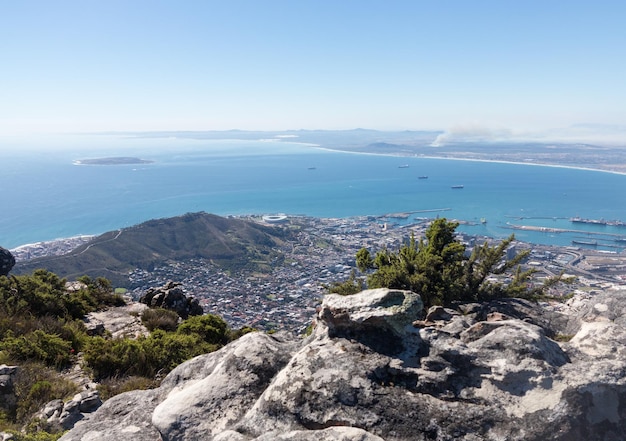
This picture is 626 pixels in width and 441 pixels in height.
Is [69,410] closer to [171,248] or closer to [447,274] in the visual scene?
[447,274]

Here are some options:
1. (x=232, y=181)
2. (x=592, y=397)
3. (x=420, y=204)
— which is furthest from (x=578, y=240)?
(x=232, y=181)

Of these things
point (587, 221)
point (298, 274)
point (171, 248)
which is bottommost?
point (298, 274)

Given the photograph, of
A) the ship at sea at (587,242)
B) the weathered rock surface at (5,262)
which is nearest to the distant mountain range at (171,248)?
the weathered rock surface at (5,262)

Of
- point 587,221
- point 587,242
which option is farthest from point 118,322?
point 587,221

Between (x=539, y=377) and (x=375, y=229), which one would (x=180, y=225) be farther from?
(x=539, y=377)

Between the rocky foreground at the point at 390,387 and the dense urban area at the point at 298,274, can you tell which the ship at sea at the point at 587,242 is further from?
the rocky foreground at the point at 390,387

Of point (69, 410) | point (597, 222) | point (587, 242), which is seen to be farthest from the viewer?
point (597, 222)

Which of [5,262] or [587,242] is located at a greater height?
[5,262]

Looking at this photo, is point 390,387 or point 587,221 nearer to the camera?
point 390,387
